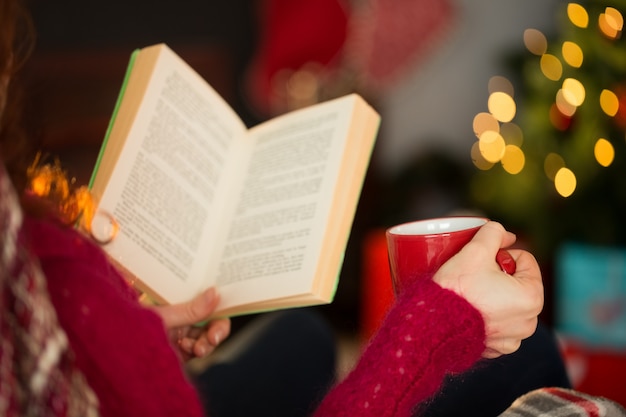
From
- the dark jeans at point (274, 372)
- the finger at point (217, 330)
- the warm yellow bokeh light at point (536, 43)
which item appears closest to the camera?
the finger at point (217, 330)

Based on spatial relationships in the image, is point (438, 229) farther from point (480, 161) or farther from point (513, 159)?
point (480, 161)

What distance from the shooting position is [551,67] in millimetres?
2402

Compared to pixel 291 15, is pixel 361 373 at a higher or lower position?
higher

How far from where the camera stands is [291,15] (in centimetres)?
320

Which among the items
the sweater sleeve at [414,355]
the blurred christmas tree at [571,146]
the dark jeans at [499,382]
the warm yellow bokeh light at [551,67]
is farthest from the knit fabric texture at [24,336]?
the warm yellow bokeh light at [551,67]

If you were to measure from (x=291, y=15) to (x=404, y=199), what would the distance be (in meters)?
0.92

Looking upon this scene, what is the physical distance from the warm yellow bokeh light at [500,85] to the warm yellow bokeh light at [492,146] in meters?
0.39

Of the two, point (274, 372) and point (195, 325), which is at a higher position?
point (195, 325)

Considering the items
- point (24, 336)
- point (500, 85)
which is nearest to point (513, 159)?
point (500, 85)

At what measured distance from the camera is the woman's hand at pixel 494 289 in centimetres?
66

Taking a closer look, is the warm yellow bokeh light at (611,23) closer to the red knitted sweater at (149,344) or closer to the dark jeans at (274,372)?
the dark jeans at (274,372)

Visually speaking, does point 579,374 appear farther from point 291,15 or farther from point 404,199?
point 291,15

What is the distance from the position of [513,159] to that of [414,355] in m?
1.93

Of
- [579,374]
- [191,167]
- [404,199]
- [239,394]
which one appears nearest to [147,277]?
[191,167]
